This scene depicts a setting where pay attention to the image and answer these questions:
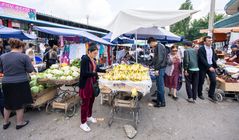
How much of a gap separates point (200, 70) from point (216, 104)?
1063 mm

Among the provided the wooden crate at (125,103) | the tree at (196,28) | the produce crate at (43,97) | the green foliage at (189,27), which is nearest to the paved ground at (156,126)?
the produce crate at (43,97)

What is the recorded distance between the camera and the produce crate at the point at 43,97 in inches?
159

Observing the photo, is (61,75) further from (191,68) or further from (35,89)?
(191,68)

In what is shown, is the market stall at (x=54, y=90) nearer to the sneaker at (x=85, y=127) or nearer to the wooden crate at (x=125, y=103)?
the sneaker at (x=85, y=127)

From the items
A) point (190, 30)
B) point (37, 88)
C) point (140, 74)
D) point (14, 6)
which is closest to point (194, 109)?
point (140, 74)

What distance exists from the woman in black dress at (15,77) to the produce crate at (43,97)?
50 cm

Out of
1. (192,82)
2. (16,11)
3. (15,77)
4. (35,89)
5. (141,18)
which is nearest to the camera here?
(15,77)

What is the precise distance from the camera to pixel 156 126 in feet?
12.1

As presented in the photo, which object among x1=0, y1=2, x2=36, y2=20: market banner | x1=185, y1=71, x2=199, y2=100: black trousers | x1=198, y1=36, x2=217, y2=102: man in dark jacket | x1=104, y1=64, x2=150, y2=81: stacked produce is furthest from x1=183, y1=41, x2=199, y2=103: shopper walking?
x1=0, y1=2, x2=36, y2=20: market banner

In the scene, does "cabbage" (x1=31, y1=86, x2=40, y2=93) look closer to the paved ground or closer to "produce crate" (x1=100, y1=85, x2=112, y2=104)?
the paved ground

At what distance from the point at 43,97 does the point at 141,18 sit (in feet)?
10.2

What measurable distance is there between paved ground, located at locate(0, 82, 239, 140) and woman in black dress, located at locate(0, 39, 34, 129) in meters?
0.56

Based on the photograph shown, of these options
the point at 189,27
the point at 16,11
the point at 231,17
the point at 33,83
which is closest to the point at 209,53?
the point at 33,83

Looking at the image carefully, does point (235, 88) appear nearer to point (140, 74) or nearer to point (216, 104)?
point (216, 104)
